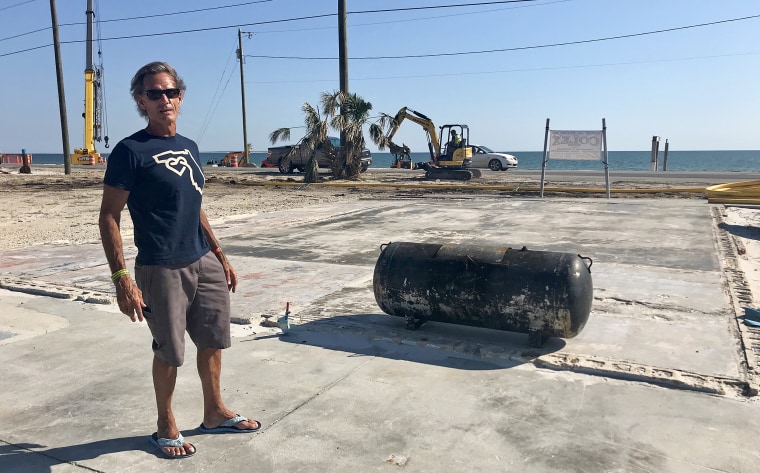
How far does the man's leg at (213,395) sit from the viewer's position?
3.39 m

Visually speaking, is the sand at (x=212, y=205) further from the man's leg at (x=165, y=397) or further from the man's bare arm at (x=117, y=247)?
the man's bare arm at (x=117, y=247)

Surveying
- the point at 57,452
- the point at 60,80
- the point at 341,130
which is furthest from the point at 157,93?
the point at 60,80

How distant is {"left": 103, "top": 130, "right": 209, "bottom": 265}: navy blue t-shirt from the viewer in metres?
2.92

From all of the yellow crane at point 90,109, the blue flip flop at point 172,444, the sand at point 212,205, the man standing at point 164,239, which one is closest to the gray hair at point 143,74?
the man standing at point 164,239

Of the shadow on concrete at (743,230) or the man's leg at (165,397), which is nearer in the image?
the man's leg at (165,397)

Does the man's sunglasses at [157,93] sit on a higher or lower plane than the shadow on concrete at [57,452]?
higher

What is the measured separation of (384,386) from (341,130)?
22806mm

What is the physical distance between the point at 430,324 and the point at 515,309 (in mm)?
1093

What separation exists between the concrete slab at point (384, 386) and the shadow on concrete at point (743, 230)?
342 centimetres

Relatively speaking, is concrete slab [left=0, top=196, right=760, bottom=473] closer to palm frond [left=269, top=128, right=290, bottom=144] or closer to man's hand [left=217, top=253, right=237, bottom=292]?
man's hand [left=217, top=253, right=237, bottom=292]

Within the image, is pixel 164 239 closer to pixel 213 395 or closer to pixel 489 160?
pixel 213 395

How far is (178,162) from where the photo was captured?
10.2ft

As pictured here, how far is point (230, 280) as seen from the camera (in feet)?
11.7

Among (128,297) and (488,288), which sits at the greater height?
(128,297)
